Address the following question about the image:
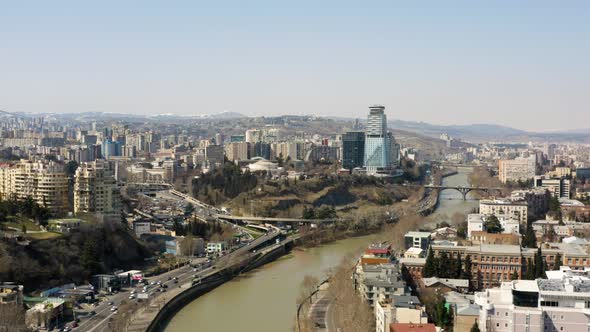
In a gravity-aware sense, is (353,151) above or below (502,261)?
above

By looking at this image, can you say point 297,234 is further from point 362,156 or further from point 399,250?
point 362,156

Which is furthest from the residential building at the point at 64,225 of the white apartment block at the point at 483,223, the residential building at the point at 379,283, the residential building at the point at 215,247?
the white apartment block at the point at 483,223

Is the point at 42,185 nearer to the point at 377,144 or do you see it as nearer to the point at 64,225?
the point at 64,225

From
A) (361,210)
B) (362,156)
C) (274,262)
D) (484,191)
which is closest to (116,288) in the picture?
(274,262)

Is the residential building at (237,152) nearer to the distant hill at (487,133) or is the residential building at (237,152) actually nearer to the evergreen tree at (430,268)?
the evergreen tree at (430,268)

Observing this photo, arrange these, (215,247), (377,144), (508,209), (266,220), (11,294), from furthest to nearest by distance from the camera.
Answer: (377,144) → (266,220) → (508,209) → (215,247) → (11,294)

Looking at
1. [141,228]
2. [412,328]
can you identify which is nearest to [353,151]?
[141,228]
